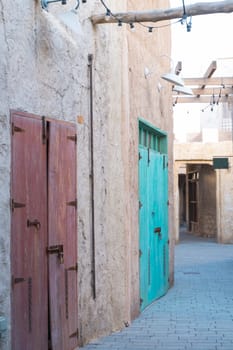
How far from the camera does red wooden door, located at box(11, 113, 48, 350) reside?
5195 millimetres

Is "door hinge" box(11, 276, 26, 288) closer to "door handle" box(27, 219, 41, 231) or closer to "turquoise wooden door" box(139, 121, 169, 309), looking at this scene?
"door handle" box(27, 219, 41, 231)

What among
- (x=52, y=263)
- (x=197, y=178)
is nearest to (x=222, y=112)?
(x=197, y=178)

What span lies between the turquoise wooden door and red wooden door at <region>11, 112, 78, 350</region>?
122 inches

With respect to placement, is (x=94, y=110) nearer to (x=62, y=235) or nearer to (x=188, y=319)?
(x=62, y=235)

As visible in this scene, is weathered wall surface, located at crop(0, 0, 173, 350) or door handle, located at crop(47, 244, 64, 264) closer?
weathered wall surface, located at crop(0, 0, 173, 350)

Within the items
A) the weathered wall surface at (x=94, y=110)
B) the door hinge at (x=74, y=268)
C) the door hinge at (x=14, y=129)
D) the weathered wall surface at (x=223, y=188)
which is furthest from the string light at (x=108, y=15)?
the weathered wall surface at (x=223, y=188)

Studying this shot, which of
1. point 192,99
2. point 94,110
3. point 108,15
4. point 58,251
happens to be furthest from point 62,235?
point 192,99

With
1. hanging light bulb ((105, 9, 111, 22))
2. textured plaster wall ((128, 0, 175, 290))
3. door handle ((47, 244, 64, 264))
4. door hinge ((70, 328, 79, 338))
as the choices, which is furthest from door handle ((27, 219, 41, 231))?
textured plaster wall ((128, 0, 175, 290))

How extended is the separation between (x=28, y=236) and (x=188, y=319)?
3981 millimetres

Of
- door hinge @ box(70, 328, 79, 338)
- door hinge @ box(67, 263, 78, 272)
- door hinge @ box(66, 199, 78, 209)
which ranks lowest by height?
door hinge @ box(70, 328, 79, 338)

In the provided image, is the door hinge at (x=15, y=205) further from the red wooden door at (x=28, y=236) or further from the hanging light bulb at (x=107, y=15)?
the hanging light bulb at (x=107, y=15)

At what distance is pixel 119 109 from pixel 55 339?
3.23 m

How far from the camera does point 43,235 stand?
5.71 meters

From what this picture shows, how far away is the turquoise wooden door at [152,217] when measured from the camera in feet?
31.4
